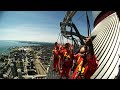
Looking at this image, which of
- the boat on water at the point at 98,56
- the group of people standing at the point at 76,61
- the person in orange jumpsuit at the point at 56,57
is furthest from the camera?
the person in orange jumpsuit at the point at 56,57

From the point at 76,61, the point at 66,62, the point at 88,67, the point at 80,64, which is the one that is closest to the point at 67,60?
the point at 66,62

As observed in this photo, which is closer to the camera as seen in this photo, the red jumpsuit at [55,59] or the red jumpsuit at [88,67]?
the red jumpsuit at [88,67]

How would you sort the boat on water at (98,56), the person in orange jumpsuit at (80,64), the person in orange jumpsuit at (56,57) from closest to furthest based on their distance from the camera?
the person in orange jumpsuit at (80,64) < the boat on water at (98,56) < the person in orange jumpsuit at (56,57)

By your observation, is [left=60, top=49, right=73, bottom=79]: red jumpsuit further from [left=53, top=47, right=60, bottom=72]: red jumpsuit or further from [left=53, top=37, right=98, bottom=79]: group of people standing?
[left=53, top=47, right=60, bottom=72]: red jumpsuit

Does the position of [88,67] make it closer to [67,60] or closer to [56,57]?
[67,60]

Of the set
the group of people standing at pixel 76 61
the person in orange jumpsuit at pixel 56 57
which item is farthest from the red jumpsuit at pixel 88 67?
the person in orange jumpsuit at pixel 56 57

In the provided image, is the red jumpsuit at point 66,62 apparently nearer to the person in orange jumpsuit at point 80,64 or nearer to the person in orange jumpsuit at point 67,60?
the person in orange jumpsuit at point 67,60
